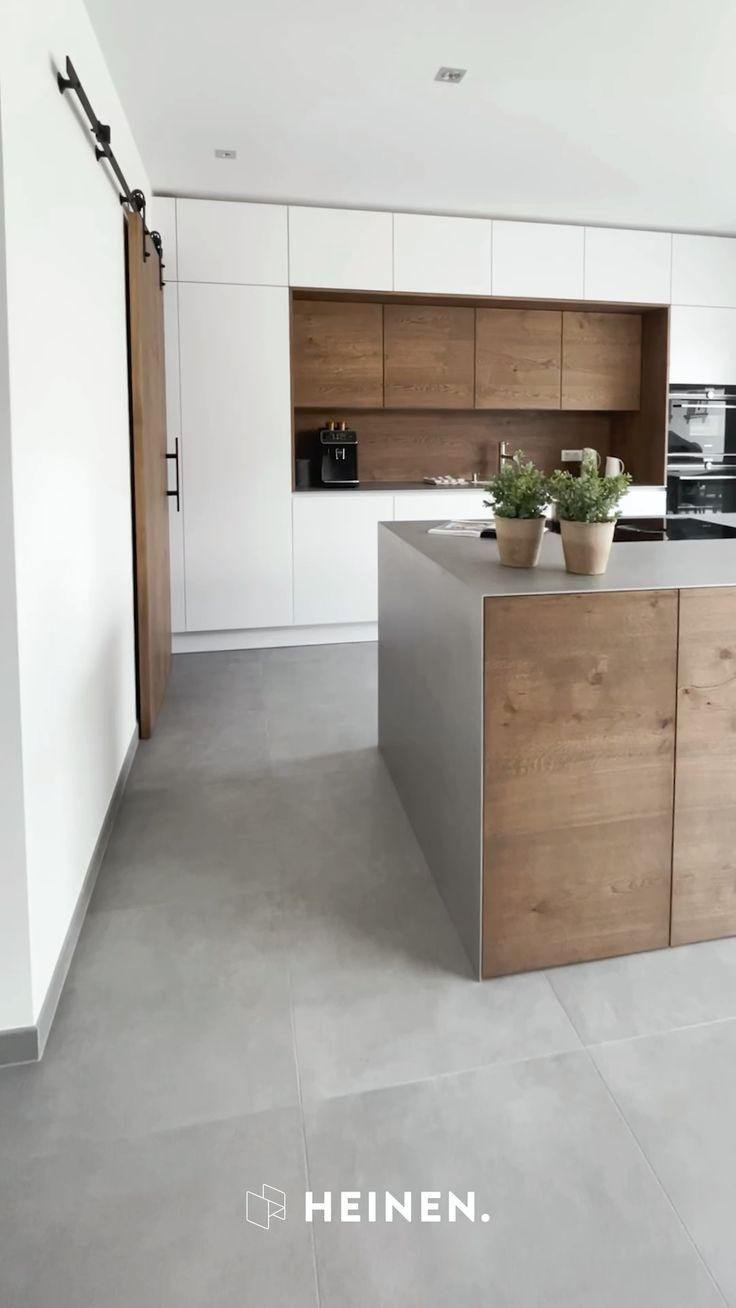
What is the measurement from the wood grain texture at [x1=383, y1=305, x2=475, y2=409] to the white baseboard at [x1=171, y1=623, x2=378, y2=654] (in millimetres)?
1419

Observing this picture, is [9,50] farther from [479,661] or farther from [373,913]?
[373,913]

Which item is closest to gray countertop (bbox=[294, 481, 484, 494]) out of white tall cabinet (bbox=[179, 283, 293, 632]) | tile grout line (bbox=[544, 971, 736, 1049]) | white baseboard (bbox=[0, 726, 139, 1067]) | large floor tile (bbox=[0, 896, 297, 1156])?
white tall cabinet (bbox=[179, 283, 293, 632])

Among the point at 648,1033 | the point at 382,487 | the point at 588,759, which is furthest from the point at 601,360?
the point at 648,1033

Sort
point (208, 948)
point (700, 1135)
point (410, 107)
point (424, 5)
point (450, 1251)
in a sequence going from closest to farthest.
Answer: point (450, 1251), point (700, 1135), point (208, 948), point (424, 5), point (410, 107)

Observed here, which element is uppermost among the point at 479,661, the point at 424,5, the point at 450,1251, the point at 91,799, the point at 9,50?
the point at 424,5

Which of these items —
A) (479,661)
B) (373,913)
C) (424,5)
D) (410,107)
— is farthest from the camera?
(410,107)

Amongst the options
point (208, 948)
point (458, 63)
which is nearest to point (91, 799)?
point (208, 948)

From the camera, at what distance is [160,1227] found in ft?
4.33

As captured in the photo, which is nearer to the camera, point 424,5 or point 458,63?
point 424,5

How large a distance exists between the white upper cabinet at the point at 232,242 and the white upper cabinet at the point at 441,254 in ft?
2.26

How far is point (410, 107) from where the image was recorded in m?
3.42

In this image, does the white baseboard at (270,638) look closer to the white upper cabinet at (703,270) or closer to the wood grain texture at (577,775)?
the white upper cabinet at (703,270)

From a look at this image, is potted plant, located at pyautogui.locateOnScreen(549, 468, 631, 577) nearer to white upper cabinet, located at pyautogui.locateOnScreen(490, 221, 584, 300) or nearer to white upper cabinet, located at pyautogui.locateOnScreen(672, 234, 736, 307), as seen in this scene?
white upper cabinet, located at pyautogui.locateOnScreen(490, 221, 584, 300)

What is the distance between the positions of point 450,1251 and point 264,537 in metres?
4.09
